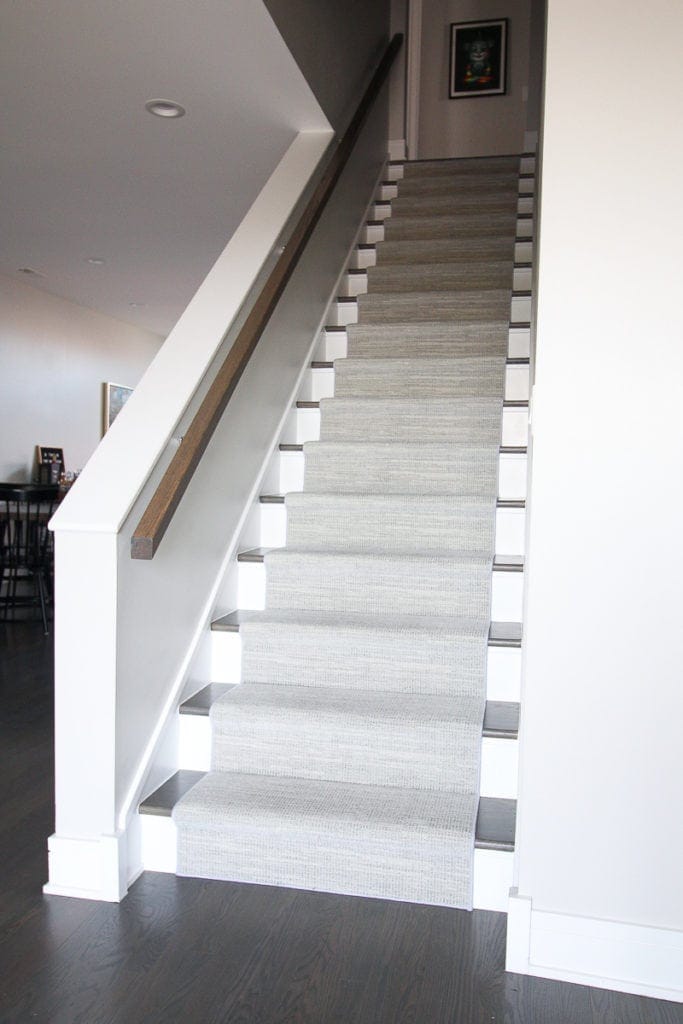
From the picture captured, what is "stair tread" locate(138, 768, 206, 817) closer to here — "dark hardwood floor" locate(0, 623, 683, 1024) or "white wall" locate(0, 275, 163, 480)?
"dark hardwood floor" locate(0, 623, 683, 1024)

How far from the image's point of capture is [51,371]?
7.36m

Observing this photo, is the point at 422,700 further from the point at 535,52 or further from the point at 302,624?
the point at 535,52

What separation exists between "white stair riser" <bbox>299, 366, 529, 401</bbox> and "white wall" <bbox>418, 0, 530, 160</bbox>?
3.04 m

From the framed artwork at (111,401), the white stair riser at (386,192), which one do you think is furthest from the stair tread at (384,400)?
the framed artwork at (111,401)

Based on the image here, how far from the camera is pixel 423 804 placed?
85.8 inches

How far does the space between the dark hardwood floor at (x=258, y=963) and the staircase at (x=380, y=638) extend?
0.10 meters

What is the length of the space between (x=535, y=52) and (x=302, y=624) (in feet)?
14.5

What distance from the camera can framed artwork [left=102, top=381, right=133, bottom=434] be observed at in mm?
8336

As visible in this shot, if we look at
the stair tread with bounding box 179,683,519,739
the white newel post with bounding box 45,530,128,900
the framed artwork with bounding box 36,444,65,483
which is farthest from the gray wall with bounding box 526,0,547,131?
the framed artwork with bounding box 36,444,65,483

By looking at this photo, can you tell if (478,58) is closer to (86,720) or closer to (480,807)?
(480,807)

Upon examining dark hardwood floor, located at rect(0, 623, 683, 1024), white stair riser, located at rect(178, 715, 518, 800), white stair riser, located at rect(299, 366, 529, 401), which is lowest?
dark hardwood floor, located at rect(0, 623, 683, 1024)

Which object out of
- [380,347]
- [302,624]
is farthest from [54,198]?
[302,624]

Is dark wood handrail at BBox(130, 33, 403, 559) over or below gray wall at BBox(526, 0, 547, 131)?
below

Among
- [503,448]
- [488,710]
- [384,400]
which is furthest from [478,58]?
[488,710]
